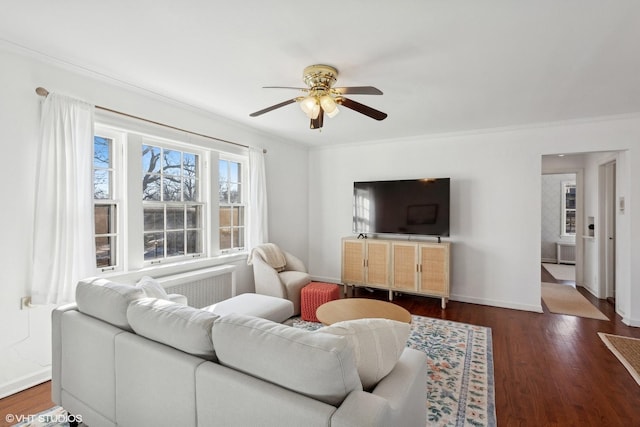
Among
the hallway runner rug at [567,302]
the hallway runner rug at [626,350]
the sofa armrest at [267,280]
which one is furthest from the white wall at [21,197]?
the hallway runner rug at [567,302]

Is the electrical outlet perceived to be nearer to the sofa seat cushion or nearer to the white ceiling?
the sofa seat cushion

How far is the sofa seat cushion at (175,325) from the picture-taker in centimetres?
133

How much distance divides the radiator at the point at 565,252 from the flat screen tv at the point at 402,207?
193 inches

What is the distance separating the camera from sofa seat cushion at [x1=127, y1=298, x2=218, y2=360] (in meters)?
1.33

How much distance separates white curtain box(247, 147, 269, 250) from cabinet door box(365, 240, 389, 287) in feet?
5.25

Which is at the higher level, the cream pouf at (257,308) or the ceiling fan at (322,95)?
the ceiling fan at (322,95)

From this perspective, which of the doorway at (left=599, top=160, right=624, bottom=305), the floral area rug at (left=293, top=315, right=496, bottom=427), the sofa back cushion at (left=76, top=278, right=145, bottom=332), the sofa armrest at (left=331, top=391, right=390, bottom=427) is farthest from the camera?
the doorway at (left=599, top=160, right=624, bottom=305)

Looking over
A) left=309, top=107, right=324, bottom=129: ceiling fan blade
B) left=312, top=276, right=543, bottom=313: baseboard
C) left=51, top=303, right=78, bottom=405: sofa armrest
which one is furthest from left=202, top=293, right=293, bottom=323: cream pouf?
left=312, top=276, right=543, bottom=313: baseboard

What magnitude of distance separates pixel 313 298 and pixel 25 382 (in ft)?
8.19

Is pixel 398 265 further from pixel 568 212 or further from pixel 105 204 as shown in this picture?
pixel 568 212

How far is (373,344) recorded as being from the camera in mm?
1246

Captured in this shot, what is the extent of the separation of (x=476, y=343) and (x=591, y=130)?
118 inches

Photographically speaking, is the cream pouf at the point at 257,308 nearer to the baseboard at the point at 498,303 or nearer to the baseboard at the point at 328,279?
the baseboard at the point at 328,279

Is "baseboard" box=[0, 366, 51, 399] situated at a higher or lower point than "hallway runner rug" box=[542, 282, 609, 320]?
higher
